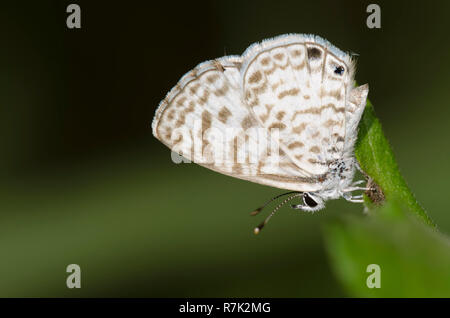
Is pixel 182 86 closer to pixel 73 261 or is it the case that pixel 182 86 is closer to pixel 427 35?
pixel 73 261

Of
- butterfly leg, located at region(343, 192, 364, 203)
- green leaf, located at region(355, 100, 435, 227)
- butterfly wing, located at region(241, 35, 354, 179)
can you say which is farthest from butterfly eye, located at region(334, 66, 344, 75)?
butterfly leg, located at region(343, 192, 364, 203)

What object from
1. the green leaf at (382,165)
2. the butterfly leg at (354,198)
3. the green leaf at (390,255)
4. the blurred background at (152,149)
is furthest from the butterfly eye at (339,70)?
the green leaf at (390,255)

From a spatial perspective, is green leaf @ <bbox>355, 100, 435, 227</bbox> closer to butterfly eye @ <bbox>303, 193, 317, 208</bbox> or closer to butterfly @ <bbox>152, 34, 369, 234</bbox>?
butterfly @ <bbox>152, 34, 369, 234</bbox>

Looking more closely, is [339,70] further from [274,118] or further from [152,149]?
[152,149]

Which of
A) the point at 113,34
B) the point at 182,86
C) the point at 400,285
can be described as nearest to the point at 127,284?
the point at 182,86

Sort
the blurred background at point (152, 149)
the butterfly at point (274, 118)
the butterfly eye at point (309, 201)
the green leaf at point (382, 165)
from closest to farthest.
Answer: the green leaf at point (382, 165) < the butterfly at point (274, 118) < the butterfly eye at point (309, 201) < the blurred background at point (152, 149)

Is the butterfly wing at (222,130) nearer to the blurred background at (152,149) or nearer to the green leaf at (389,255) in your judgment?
the blurred background at (152,149)

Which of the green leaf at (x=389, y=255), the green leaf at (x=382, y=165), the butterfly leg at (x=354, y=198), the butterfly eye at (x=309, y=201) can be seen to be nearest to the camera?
the green leaf at (x=389, y=255)
